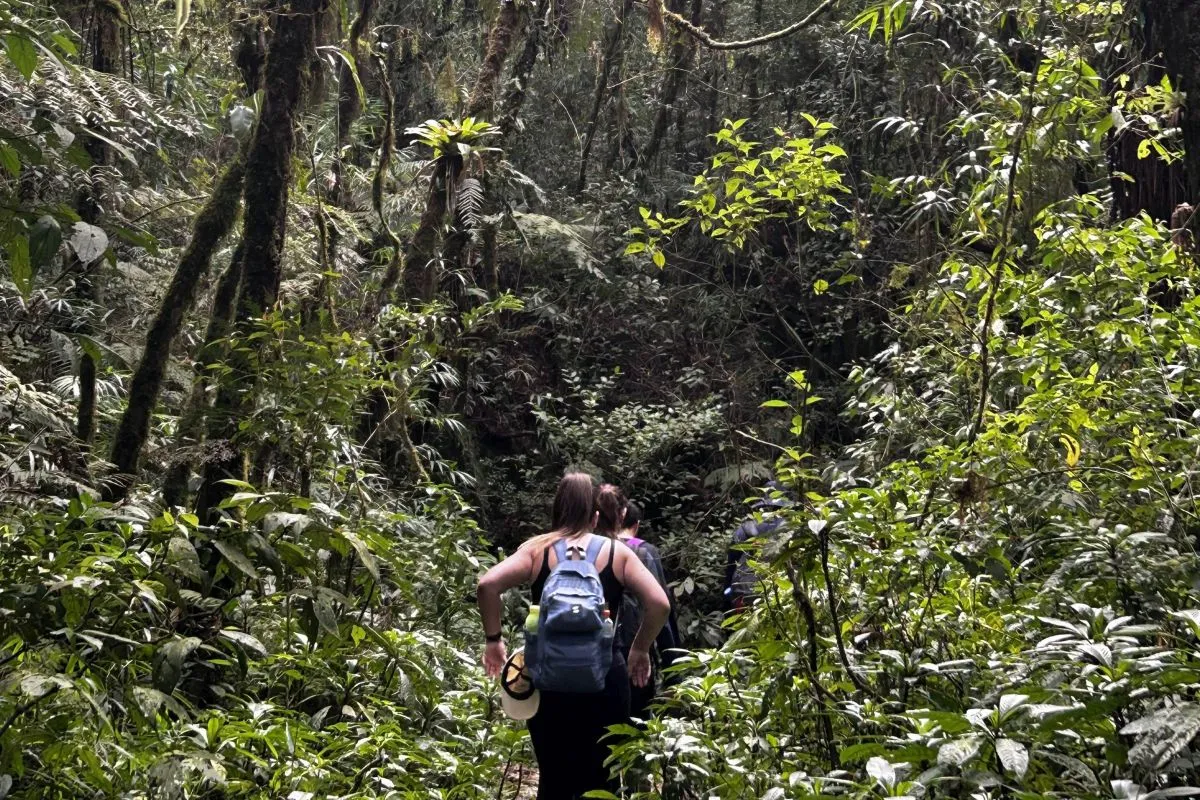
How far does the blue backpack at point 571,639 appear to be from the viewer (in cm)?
329

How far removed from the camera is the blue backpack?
3.29 metres

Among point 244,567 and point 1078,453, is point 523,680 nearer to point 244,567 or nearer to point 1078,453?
point 244,567

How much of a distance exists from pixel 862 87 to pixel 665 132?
9.77 feet

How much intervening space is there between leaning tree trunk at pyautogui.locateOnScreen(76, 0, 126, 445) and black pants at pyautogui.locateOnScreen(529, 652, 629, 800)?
2.55 m

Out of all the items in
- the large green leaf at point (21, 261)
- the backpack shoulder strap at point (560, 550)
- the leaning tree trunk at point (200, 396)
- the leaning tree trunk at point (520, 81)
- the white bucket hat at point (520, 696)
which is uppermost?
the leaning tree trunk at point (520, 81)

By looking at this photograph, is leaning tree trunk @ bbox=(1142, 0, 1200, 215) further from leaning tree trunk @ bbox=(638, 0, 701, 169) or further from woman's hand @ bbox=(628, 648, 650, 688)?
leaning tree trunk @ bbox=(638, 0, 701, 169)

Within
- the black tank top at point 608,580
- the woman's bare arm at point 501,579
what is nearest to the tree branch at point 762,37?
the black tank top at point 608,580

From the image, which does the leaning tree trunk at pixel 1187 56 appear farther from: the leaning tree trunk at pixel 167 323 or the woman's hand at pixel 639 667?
the leaning tree trunk at pixel 167 323

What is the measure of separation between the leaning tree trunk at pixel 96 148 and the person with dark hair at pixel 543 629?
2.16 m

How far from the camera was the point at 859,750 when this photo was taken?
181cm

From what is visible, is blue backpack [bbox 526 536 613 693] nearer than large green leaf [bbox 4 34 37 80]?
No

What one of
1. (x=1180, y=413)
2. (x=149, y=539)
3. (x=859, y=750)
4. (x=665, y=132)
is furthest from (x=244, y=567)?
(x=665, y=132)

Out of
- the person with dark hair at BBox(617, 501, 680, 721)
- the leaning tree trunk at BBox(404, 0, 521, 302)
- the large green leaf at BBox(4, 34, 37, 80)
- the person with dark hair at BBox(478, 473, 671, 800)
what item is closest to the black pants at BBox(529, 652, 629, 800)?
the person with dark hair at BBox(478, 473, 671, 800)

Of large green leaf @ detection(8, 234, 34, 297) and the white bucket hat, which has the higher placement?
large green leaf @ detection(8, 234, 34, 297)
